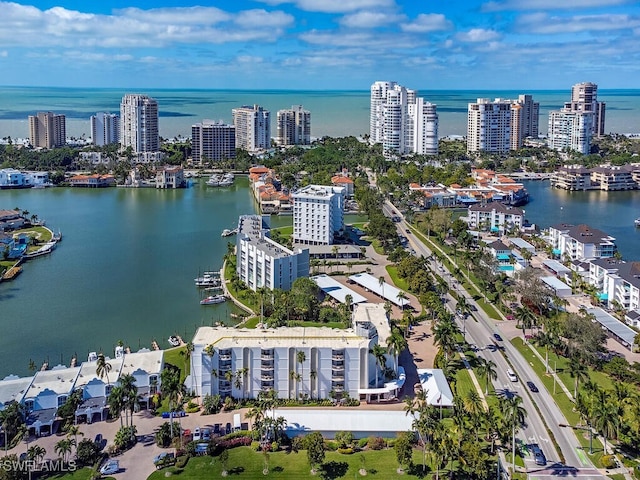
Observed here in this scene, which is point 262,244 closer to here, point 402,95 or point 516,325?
point 516,325

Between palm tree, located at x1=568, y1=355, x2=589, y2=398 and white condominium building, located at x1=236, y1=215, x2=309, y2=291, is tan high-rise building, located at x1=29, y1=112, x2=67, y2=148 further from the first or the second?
palm tree, located at x1=568, y1=355, x2=589, y2=398

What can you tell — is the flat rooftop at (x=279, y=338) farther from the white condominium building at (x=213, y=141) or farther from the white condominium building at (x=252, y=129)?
the white condominium building at (x=252, y=129)

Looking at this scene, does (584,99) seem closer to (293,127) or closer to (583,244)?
(293,127)

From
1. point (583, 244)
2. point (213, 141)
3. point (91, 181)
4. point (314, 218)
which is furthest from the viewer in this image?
point (213, 141)

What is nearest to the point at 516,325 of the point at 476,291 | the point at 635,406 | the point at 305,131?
the point at 476,291

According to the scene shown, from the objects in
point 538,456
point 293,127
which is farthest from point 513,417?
point 293,127
